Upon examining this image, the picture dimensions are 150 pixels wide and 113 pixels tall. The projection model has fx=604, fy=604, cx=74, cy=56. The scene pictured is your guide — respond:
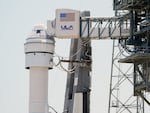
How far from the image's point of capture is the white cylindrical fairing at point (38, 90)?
5612 cm

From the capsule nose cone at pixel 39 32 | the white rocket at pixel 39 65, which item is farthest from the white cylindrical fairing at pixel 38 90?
the capsule nose cone at pixel 39 32

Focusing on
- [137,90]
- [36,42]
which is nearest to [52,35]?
[36,42]

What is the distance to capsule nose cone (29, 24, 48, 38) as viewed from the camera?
2250 inches

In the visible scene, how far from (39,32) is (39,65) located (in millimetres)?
3222

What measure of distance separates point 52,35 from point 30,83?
4972 mm

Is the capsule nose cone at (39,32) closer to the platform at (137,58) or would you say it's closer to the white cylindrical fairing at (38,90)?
the white cylindrical fairing at (38,90)

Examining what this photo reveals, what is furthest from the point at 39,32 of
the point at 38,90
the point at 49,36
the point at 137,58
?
the point at 137,58

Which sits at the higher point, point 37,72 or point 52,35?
point 52,35

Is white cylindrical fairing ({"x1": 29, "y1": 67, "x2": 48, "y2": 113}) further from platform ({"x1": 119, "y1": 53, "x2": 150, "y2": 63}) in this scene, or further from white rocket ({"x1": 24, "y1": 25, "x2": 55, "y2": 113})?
platform ({"x1": 119, "y1": 53, "x2": 150, "y2": 63})

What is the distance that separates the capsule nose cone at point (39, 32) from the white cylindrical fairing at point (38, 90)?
10.00 feet

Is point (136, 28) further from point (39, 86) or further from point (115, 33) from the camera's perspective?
point (39, 86)

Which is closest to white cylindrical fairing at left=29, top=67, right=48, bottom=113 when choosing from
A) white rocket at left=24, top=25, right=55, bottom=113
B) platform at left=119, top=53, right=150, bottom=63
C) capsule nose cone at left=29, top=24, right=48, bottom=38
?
white rocket at left=24, top=25, right=55, bottom=113

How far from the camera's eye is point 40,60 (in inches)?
2234

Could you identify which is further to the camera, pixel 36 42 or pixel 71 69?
pixel 71 69
